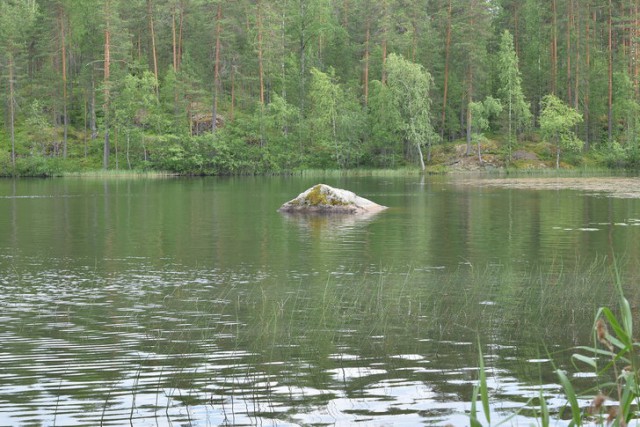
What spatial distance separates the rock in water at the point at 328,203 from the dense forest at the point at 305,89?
47.3 m

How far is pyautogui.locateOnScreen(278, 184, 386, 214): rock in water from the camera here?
3694 centimetres

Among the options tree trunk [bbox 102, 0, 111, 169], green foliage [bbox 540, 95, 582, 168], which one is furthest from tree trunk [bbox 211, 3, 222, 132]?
green foliage [bbox 540, 95, 582, 168]

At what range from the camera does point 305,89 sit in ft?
325

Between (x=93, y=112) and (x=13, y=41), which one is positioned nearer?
(x=13, y=41)

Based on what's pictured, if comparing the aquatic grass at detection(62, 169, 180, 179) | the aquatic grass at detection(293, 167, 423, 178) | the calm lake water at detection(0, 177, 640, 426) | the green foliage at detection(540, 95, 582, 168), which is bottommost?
the calm lake water at detection(0, 177, 640, 426)

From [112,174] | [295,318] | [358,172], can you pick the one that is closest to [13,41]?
[112,174]

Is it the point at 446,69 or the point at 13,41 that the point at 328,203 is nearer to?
the point at 446,69

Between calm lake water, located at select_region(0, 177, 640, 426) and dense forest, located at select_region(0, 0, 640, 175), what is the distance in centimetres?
5602

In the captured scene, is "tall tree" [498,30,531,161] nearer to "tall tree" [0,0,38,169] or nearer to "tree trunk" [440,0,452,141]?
"tree trunk" [440,0,452,141]

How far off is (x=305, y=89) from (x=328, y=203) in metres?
63.9

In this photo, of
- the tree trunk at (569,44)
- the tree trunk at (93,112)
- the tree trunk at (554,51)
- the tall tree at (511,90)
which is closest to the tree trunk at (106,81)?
the tree trunk at (93,112)

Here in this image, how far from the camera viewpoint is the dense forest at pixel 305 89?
84.9m

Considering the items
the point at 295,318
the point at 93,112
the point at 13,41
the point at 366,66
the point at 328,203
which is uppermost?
the point at 13,41

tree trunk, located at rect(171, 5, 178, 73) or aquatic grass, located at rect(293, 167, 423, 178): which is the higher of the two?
tree trunk, located at rect(171, 5, 178, 73)
